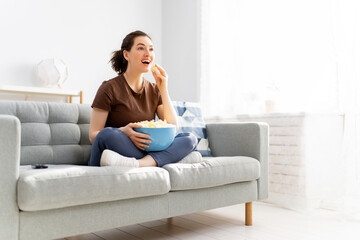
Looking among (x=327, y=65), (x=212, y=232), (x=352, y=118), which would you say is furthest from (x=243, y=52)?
(x=212, y=232)

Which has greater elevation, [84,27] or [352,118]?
[84,27]

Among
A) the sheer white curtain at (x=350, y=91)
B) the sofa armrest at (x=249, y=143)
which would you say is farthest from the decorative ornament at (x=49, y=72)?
the sheer white curtain at (x=350, y=91)

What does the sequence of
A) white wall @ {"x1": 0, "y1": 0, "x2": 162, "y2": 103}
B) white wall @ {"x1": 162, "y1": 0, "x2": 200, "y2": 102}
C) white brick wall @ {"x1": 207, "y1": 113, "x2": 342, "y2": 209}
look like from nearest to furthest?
white brick wall @ {"x1": 207, "y1": 113, "x2": 342, "y2": 209}
white wall @ {"x1": 0, "y1": 0, "x2": 162, "y2": 103}
white wall @ {"x1": 162, "y1": 0, "x2": 200, "y2": 102}

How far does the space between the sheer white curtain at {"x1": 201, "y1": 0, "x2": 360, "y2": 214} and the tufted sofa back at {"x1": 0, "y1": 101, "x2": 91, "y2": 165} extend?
1414 mm

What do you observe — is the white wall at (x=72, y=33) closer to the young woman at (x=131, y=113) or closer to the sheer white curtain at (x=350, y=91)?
the young woman at (x=131, y=113)

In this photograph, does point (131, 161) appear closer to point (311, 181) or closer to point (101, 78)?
point (311, 181)

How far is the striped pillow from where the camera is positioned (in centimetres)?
232

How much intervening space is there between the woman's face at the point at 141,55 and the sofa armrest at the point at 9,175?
869mm

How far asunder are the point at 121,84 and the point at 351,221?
160 centimetres

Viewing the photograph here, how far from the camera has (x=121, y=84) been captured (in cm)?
196

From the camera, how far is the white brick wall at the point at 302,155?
2.50 m

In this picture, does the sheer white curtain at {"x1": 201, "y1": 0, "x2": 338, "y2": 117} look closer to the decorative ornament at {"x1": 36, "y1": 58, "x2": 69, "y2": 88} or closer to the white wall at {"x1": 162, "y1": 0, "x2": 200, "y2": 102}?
the white wall at {"x1": 162, "y1": 0, "x2": 200, "y2": 102}

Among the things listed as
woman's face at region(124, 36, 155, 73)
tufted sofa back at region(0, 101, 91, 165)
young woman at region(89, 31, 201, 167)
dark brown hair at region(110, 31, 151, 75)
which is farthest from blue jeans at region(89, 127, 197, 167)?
dark brown hair at region(110, 31, 151, 75)

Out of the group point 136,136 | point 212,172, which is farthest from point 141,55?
point 212,172
